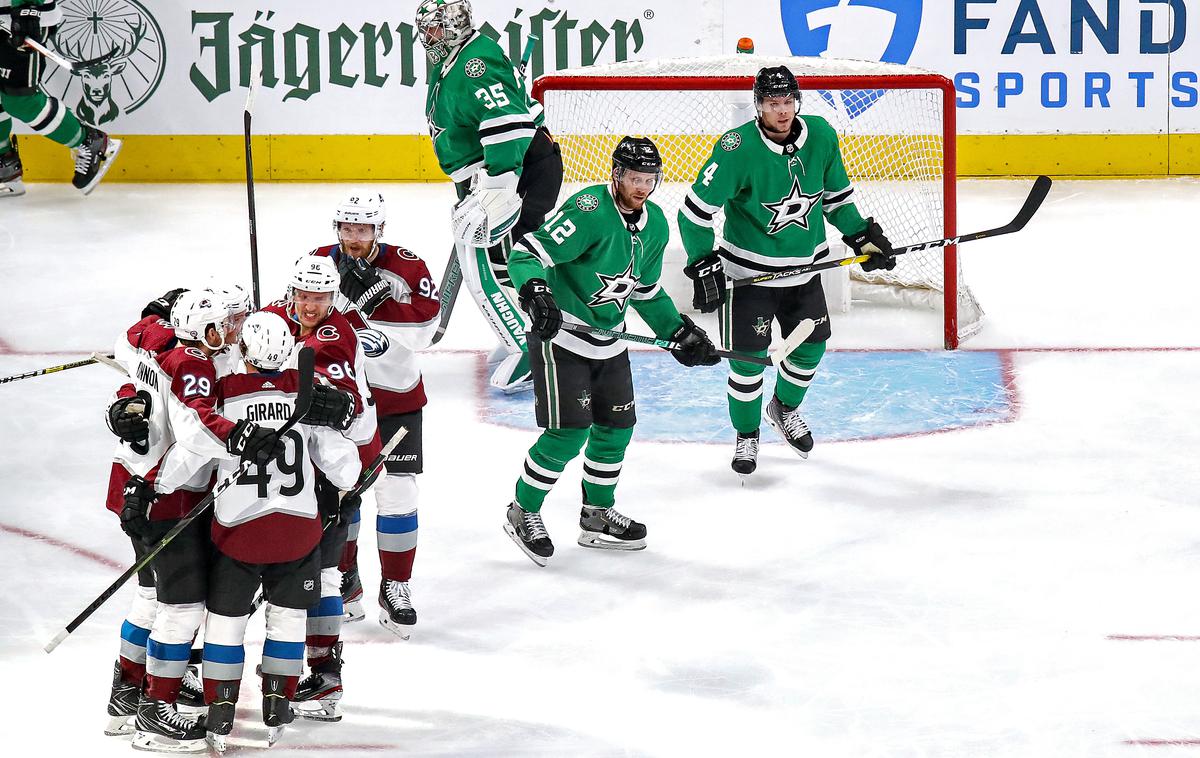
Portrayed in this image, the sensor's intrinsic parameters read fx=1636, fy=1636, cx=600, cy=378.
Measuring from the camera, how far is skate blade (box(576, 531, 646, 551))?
447cm

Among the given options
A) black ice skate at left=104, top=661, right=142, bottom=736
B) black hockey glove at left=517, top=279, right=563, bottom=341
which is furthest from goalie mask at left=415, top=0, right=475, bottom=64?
black ice skate at left=104, top=661, right=142, bottom=736

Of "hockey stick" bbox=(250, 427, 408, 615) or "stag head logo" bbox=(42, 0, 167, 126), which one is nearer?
"hockey stick" bbox=(250, 427, 408, 615)

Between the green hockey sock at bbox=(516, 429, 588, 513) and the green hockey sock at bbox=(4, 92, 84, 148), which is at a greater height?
the green hockey sock at bbox=(4, 92, 84, 148)

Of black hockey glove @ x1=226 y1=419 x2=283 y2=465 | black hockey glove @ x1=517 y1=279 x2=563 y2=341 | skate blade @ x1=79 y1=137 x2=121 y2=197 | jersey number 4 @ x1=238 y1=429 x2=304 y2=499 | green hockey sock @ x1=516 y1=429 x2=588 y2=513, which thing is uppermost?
skate blade @ x1=79 y1=137 x2=121 y2=197

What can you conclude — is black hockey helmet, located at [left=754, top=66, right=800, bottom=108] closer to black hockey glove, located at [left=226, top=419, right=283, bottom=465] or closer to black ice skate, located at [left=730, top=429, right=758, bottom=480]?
black ice skate, located at [left=730, top=429, right=758, bottom=480]

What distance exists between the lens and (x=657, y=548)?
14.8 feet

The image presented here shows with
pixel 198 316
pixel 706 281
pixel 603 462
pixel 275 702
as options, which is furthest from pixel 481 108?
pixel 275 702

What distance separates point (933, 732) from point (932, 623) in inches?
23.4

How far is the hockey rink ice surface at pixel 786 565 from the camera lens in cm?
343

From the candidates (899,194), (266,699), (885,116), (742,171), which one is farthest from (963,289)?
(266,699)

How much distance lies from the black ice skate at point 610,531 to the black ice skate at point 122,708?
58.3 inches

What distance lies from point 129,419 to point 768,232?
2.40m

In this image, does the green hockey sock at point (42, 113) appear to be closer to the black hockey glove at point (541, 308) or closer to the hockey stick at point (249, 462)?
A: the black hockey glove at point (541, 308)

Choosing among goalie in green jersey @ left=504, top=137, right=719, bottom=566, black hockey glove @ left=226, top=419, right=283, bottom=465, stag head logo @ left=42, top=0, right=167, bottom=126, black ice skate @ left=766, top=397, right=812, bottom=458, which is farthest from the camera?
stag head logo @ left=42, top=0, right=167, bottom=126
